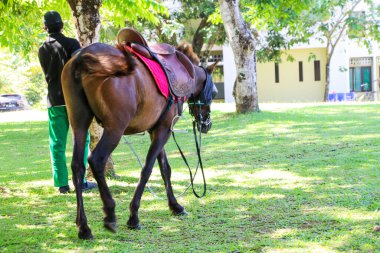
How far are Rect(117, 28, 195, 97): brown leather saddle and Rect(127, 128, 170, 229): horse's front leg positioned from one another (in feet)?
1.52


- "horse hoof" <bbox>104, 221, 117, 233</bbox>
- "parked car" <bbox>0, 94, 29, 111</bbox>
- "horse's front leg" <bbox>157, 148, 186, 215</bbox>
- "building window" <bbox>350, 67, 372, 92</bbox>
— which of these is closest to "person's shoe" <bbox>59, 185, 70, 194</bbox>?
"horse's front leg" <bbox>157, 148, 186, 215</bbox>

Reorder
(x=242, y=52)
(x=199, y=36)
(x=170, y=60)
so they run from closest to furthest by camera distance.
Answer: (x=170, y=60) < (x=242, y=52) < (x=199, y=36)

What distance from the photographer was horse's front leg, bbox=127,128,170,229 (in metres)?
5.95

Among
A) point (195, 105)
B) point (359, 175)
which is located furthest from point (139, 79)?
point (359, 175)

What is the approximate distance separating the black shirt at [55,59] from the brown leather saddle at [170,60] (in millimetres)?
1251

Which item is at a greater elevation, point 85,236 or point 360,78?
point 360,78

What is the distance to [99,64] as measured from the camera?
5.61 meters

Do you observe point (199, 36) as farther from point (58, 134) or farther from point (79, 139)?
point (79, 139)

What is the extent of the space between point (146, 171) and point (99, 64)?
125 centimetres

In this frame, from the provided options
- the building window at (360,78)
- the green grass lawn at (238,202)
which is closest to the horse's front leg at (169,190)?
the green grass lawn at (238,202)

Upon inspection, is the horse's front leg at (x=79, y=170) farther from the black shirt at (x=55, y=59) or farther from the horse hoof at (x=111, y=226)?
the black shirt at (x=55, y=59)

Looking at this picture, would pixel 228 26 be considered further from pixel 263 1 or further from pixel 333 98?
pixel 333 98

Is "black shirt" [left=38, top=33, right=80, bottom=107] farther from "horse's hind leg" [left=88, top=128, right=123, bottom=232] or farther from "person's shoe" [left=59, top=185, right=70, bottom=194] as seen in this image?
"horse's hind leg" [left=88, top=128, right=123, bottom=232]

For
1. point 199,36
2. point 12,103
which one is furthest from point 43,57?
point 12,103
